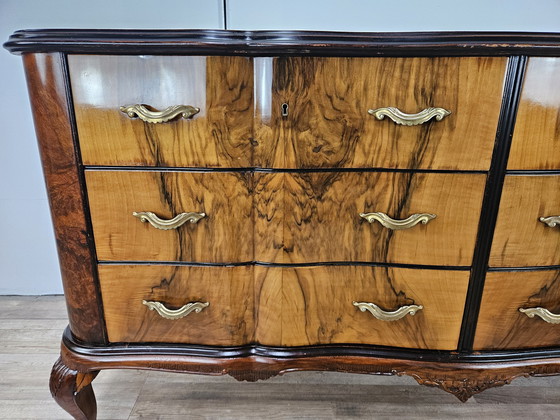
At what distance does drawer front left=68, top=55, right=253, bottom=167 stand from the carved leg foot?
475 millimetres

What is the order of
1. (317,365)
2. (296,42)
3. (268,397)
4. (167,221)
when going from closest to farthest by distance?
(296,42) → (167,221) → (317,365) → (268,397)

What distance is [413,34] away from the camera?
0.65 m

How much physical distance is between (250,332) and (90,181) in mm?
432

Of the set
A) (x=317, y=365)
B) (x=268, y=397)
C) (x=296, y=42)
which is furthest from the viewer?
(x=268, y=397)

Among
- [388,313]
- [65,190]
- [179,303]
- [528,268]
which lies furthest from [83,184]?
[528,268]

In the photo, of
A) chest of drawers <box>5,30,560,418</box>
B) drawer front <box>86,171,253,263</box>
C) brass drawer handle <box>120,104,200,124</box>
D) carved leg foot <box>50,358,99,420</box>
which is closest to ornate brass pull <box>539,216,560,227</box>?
chest of drawers <box>5,30,560,418</box>

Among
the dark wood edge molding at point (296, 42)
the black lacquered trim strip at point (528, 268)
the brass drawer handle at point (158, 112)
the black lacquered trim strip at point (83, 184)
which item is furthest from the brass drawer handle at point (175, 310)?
the black lacquered trim strip at point (528, 268)

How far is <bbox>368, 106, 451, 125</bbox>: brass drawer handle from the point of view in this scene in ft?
2.25

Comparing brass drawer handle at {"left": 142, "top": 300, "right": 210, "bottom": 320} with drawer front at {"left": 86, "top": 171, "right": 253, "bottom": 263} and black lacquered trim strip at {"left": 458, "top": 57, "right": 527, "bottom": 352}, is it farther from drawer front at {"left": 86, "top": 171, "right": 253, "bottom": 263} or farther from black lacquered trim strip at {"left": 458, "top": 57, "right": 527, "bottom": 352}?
black lacquered trim strip at {"left": 458, "top": 57, "right": 527, "bottom": 352}

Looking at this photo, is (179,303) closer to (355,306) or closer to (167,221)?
(167,221)

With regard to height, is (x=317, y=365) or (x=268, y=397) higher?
(x=317, y=365)

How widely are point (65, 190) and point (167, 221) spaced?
195mm

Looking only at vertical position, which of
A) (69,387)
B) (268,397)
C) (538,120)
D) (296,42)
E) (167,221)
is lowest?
(268,397)

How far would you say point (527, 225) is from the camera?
751 millimetres
